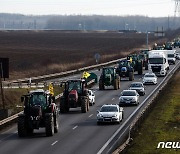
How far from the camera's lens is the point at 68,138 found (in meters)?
34.9

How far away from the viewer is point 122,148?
2878cm

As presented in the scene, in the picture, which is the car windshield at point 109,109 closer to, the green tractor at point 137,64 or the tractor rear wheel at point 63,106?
the tractor rear wheel at point 63,106

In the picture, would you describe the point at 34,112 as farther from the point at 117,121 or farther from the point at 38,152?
the point at 117,121

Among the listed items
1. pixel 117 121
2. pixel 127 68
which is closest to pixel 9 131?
pixel 117 121

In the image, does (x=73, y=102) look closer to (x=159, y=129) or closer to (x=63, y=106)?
(x=63, y=106)

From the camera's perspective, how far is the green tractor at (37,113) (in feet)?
112

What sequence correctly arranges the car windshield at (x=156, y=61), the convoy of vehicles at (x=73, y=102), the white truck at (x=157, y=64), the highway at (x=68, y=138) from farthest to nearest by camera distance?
the car windshield at (x=156, y=61) < the white truck at (x=157, y=64) < the convoy of vehicles at (x=73, y=102) < the highway at (x=68, y=138)

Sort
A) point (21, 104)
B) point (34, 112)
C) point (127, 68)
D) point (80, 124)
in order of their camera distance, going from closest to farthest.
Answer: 1. point (34, 112)
2. point (80, 124)
3. point (21, 104)
4. point (127, 68)

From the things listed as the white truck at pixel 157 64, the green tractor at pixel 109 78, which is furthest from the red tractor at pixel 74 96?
the white truck at pixel 157 64

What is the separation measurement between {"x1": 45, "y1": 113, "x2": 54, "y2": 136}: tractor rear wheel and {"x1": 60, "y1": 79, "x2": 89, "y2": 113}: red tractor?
11.3 m

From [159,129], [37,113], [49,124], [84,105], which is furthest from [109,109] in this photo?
[37,113]

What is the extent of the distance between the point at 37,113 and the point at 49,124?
1010 millimetres

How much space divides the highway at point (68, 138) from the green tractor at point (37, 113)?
768mm

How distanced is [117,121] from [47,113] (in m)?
7.67
